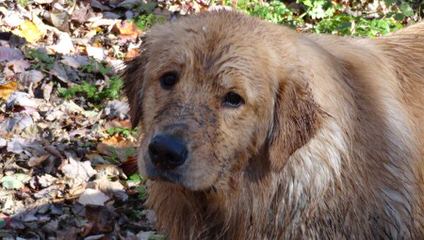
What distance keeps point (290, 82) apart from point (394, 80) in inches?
34.9

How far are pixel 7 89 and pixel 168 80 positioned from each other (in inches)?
122

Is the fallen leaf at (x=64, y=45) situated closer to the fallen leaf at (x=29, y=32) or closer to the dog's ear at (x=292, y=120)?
the fallen leaf at (x=29, y=32)

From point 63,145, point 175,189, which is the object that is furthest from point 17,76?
point 175,189

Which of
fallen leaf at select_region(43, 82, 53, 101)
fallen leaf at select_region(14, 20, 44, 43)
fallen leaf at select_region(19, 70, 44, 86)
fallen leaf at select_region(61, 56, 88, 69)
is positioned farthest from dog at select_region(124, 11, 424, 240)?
fallen leaf at select_region(14, 20, 44, 43)

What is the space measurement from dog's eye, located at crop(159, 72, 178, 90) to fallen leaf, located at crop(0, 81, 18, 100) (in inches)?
117

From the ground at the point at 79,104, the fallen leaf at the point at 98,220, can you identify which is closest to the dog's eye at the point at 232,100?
the ground at the point at 79,104

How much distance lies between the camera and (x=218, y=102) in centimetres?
412

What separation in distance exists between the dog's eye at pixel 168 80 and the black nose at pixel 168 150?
1.21 feet

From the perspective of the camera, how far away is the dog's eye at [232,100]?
414 cm

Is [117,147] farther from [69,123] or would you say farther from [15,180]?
[15,180]

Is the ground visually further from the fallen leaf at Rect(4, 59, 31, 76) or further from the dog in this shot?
the dog

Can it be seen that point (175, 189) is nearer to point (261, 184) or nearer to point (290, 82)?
point (261, 184)

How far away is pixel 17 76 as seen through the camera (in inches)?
283

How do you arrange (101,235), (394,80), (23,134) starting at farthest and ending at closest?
(23,134) → (101,235) → (394,80)
